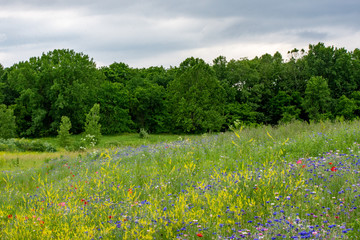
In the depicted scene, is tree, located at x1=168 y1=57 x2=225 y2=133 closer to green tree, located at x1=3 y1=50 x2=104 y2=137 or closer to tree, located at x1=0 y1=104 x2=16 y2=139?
green tree, located at x1=3 y1=50 x2=104 y2=137

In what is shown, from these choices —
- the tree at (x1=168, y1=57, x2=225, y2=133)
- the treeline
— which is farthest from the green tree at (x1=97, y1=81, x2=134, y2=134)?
the tree at (x1=168, y1=57, x2=225, y2=133)

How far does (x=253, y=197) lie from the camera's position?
4422mm

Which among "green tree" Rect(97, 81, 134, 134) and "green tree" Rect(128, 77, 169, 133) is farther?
"green tree" Rect(128, 77, 169, 133)

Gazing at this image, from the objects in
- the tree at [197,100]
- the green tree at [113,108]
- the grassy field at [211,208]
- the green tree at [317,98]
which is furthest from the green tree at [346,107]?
the grassy field at [211,208]

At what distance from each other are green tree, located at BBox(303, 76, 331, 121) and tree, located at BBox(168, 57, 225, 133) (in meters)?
13.1

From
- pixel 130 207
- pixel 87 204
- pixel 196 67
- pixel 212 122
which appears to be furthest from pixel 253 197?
pixel 196 67

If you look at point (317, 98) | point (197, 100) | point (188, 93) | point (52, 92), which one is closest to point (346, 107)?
point (317, 98)

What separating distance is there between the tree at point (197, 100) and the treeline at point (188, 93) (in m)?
0.15

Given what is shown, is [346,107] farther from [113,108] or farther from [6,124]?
[6,124]

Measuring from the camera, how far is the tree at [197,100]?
4441 centimetres

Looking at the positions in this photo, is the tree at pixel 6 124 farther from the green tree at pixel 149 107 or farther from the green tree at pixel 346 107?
the green tree at pixel 346 107

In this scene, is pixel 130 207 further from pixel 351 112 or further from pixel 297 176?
pixel 351 112

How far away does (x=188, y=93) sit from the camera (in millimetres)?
45625

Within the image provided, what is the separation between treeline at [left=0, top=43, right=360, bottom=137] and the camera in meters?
45.8
